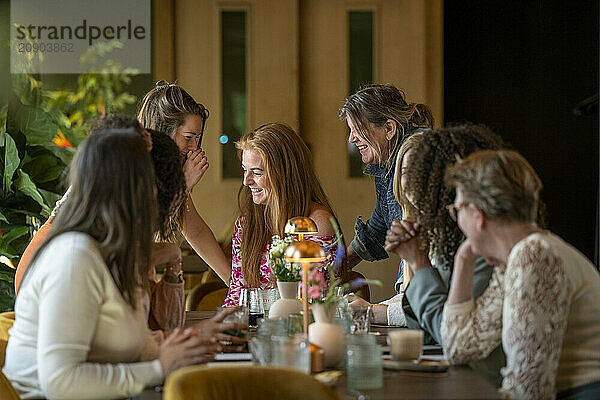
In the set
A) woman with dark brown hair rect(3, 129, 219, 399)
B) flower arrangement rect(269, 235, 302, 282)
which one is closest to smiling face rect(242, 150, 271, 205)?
flower arrangement rect(269, 235, 302, 282)

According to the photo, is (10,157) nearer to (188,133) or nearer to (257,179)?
(188,133)

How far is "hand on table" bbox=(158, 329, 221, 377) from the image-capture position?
79.0 inches

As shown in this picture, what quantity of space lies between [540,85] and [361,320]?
473 centimetres

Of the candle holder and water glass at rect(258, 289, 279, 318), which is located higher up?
the candle holder

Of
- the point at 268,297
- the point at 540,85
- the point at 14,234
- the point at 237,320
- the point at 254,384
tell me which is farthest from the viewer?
the point at 540,85

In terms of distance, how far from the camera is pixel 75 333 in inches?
73.8

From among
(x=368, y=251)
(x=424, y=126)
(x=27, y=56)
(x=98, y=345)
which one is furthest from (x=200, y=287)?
(x=98, y=345)

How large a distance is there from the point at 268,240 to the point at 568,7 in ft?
13.7

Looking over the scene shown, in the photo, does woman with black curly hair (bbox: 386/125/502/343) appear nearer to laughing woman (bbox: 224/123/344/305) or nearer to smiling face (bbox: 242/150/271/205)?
laughing woman (bbox: 224/123/344/305)

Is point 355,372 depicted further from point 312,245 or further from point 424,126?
point 424,126

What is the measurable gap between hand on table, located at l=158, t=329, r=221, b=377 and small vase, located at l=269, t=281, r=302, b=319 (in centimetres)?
80

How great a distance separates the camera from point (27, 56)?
6.11m

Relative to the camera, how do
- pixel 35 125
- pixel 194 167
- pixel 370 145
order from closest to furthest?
1. pixel 194 167
2. pixel 370 145
3. pixel 35 125

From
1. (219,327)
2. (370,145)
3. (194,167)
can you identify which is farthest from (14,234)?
(219,327)
